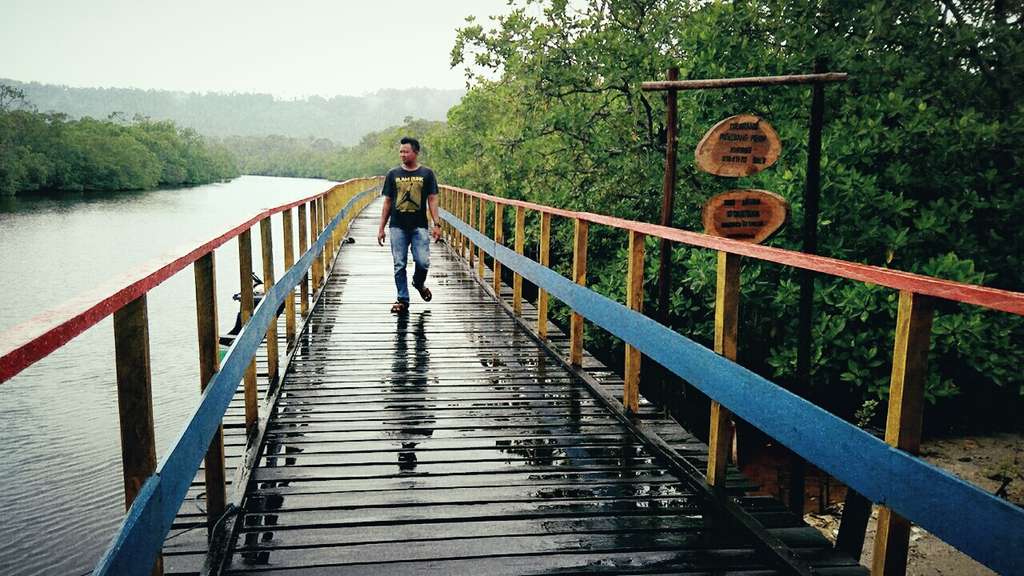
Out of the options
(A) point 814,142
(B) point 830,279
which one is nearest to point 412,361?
(A) point 814,142

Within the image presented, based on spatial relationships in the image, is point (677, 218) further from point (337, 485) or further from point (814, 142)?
point (337, 485)

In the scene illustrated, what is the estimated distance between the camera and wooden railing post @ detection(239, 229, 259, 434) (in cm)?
401

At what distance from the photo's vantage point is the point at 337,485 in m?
3.57

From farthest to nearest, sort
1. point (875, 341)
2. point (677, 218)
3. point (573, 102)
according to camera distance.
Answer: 1. point (573, 102)
2. point (677, 218)
3. point (875, 341)

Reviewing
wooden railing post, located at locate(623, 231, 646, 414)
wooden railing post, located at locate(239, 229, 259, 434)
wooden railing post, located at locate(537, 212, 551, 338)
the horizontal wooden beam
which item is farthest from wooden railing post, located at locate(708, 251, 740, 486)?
wooden railing post, located at locate(537, 212, 551, 338)

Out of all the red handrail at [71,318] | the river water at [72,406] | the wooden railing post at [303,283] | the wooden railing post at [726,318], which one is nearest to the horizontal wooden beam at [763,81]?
the wooden railing post at [726,318]

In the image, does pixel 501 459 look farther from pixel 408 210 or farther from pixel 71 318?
pixel 408 210

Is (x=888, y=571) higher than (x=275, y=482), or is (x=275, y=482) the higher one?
Answer: (x=888, y=571)

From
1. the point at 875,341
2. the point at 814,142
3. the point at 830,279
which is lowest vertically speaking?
the point at 875,341

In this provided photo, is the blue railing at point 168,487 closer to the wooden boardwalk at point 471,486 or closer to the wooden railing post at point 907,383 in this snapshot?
the wooden boardwalk at point 471,486

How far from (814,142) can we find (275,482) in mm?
4101

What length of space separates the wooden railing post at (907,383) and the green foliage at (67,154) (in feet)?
240

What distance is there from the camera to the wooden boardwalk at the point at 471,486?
2893 mm

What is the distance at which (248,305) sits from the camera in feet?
13.2
